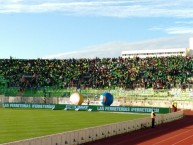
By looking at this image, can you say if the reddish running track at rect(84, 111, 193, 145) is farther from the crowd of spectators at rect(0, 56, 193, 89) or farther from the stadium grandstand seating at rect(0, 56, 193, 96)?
the crowd of spectators at rect(0, 56, 193, 89)

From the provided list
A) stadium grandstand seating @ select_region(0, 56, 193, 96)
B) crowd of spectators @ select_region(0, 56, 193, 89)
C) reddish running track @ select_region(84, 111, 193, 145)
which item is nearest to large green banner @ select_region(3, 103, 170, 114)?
reddish running track @ select_region(84, 111, 193, 145)

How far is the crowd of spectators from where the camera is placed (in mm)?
89938

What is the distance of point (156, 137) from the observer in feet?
111

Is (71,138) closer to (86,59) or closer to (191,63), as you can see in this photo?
(191,63)

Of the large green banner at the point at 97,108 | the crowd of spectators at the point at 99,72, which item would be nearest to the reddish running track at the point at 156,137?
the large green banner at the point at 97,108

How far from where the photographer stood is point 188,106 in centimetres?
6788

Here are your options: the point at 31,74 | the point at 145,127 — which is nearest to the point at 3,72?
the point at 31,74

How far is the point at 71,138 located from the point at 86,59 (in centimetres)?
8266

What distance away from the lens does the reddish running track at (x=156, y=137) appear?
30859 mm

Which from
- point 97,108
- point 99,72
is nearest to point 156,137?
point 97,108

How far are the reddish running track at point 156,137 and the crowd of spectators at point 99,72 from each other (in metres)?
Answer: 44.1

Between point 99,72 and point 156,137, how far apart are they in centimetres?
6625

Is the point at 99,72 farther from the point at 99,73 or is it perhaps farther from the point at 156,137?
the point at 156,137

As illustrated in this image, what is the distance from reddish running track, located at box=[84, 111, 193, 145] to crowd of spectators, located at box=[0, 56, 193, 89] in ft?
145
